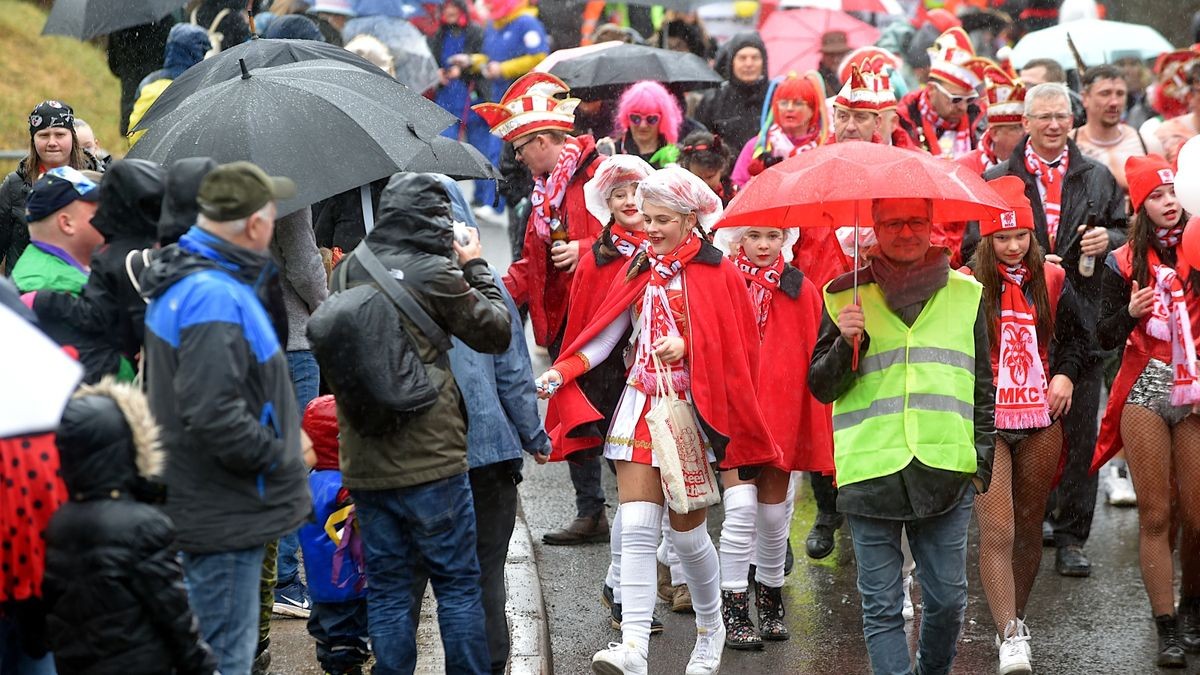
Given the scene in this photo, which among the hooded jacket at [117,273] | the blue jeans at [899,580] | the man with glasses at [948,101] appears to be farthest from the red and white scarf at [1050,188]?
the hooded jacket at [117,273]

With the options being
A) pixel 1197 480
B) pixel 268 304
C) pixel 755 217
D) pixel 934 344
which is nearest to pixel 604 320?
pixel 755 217

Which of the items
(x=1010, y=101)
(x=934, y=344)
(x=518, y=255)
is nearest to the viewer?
(x=934, y=344)

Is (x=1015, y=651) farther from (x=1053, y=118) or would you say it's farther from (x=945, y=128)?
(x=945, y=128)

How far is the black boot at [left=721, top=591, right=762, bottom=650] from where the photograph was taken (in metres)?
6.90

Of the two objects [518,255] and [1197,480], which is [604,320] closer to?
[1197,480]

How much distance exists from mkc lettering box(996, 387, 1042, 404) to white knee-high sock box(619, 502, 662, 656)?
163 centimetres

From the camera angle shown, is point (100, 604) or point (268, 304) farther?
point (268, 304)

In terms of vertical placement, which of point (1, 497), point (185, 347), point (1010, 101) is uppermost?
point (1010, 101)

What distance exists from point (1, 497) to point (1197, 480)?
499cm

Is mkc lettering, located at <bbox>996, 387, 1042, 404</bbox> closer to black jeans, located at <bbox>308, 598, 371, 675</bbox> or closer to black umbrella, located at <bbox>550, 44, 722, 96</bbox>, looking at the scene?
black jeans, located at <bbox>308, 598, 371, 675</bbox>

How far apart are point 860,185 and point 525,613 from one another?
2729 millimetres

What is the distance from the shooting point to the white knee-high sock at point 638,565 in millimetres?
6258

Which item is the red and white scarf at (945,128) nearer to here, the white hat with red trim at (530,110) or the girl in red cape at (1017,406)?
the white hat with red trim at (530,110)

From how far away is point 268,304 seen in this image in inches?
189
